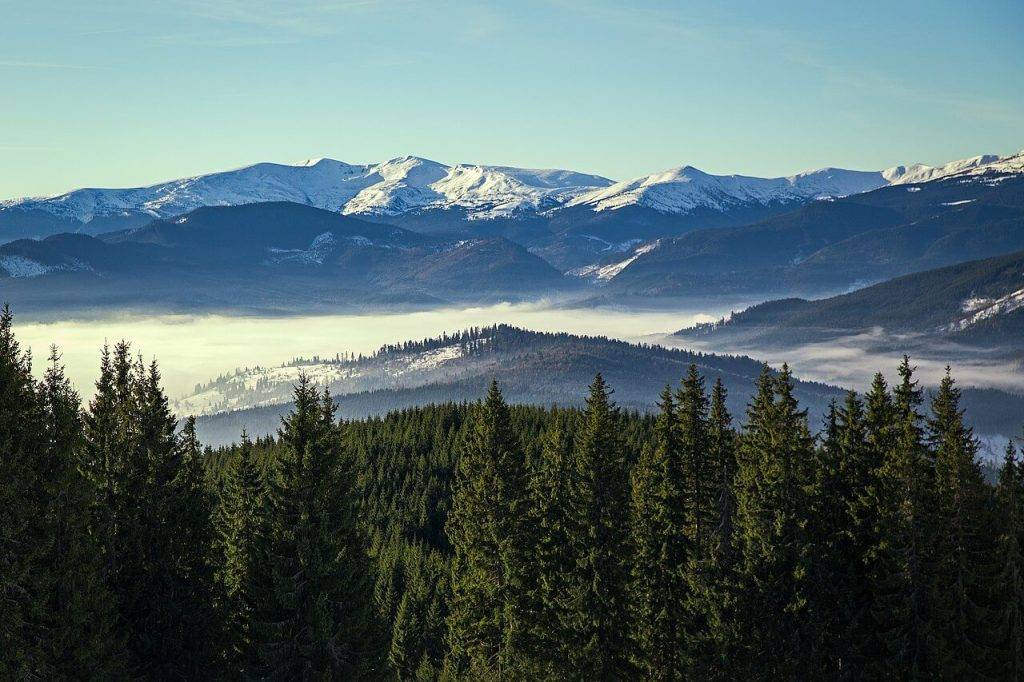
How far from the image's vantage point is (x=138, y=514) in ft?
149

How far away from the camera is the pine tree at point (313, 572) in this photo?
44688mm

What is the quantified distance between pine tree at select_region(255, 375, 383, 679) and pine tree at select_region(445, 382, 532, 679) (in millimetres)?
12299

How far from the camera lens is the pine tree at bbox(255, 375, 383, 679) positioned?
44.7 metres

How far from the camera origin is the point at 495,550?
60.3 m

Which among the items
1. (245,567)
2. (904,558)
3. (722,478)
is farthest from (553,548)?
(904,558)

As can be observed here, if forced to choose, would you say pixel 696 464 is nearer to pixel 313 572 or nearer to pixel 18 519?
pixel 313 572

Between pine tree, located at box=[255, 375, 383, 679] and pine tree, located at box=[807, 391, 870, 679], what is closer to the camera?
pine tree, located at box=[255, 375, 383, 679]

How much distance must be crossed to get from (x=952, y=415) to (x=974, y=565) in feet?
Result: 25.0

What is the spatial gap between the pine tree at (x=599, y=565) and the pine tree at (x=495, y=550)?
378 cm

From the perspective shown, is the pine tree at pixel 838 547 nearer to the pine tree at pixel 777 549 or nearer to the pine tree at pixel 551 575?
the pine tree at pixel 777 549

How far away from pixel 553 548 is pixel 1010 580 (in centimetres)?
2313

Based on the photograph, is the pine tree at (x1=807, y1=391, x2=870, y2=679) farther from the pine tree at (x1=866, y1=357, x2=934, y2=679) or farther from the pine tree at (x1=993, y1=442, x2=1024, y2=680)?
the pine tree at (x1=993, y1=442, x2=1024, y2=680)

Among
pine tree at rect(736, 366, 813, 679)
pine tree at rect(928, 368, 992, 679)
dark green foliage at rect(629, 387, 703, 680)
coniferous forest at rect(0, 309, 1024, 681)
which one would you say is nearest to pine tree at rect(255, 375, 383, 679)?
coniferous forest at rect(0, 309, 1024, 681)

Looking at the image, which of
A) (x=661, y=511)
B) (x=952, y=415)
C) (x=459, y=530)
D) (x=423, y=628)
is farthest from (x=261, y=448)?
(x=952, y=415)
